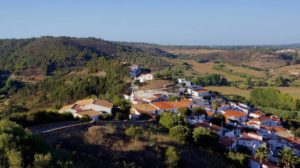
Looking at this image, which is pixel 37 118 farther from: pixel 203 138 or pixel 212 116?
pixel 212 116

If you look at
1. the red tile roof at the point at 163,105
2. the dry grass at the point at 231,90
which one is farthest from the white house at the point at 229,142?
the dry grass at the point at 231,90

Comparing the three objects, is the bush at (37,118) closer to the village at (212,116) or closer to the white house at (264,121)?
the village at (212,116)

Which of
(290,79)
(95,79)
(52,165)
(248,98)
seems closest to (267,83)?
(290,79)

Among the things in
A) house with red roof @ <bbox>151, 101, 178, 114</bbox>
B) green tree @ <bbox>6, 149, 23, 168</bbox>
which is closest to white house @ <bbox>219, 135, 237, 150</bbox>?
house with red roof @ <bbox>151, 101, 178, 114</bbox>

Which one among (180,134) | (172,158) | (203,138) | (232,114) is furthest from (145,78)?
(172,158)

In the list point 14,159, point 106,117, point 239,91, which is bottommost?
point 239,91

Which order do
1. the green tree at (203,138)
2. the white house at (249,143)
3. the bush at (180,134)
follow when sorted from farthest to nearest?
the white house at (249,143) < the green tree at (203,138) < the bush at (180,134)
